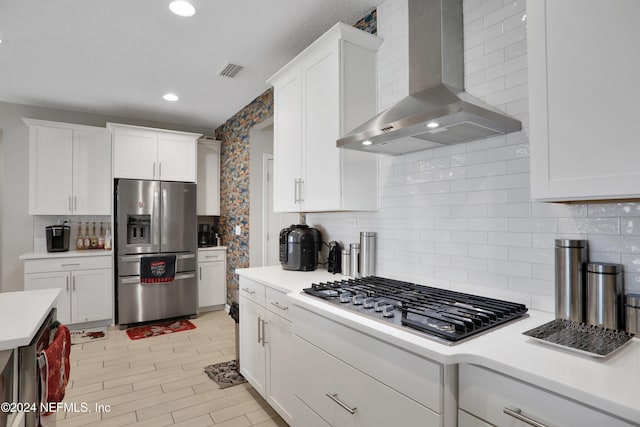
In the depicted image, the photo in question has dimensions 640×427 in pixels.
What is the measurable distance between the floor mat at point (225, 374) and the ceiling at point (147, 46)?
2.75m

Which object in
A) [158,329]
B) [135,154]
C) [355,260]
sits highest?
[135,154]

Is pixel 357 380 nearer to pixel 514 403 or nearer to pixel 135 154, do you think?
pixel 514 403

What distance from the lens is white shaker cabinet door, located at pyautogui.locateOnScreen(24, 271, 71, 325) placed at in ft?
12.4

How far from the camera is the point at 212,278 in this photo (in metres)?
4.87

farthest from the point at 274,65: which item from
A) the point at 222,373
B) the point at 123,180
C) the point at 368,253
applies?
the point at 222,373

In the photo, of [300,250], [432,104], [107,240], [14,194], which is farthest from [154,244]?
[432,104]

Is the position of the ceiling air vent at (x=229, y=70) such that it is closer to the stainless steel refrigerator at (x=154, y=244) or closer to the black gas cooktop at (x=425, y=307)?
the stainless steel refrigerator at (x=154, y=244)

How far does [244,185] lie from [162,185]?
3.40 ft

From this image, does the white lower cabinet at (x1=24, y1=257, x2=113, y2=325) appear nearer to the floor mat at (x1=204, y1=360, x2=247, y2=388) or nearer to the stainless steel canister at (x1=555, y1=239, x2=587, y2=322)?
the floor mat at (x1=204, y1=360, x2=247, y2=388)

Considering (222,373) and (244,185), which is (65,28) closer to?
(244,185)

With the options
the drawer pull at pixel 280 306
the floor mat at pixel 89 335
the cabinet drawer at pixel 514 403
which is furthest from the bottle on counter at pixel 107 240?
the cabinet drawer at pixel 514 403

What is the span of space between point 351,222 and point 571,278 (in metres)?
1.49

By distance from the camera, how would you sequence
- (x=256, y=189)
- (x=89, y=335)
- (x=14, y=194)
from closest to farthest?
(x=89, y=335) < (x=14, y=194) < (x=256, y=189)

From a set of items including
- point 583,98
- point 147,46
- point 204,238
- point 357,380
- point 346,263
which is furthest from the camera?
point 204,238
